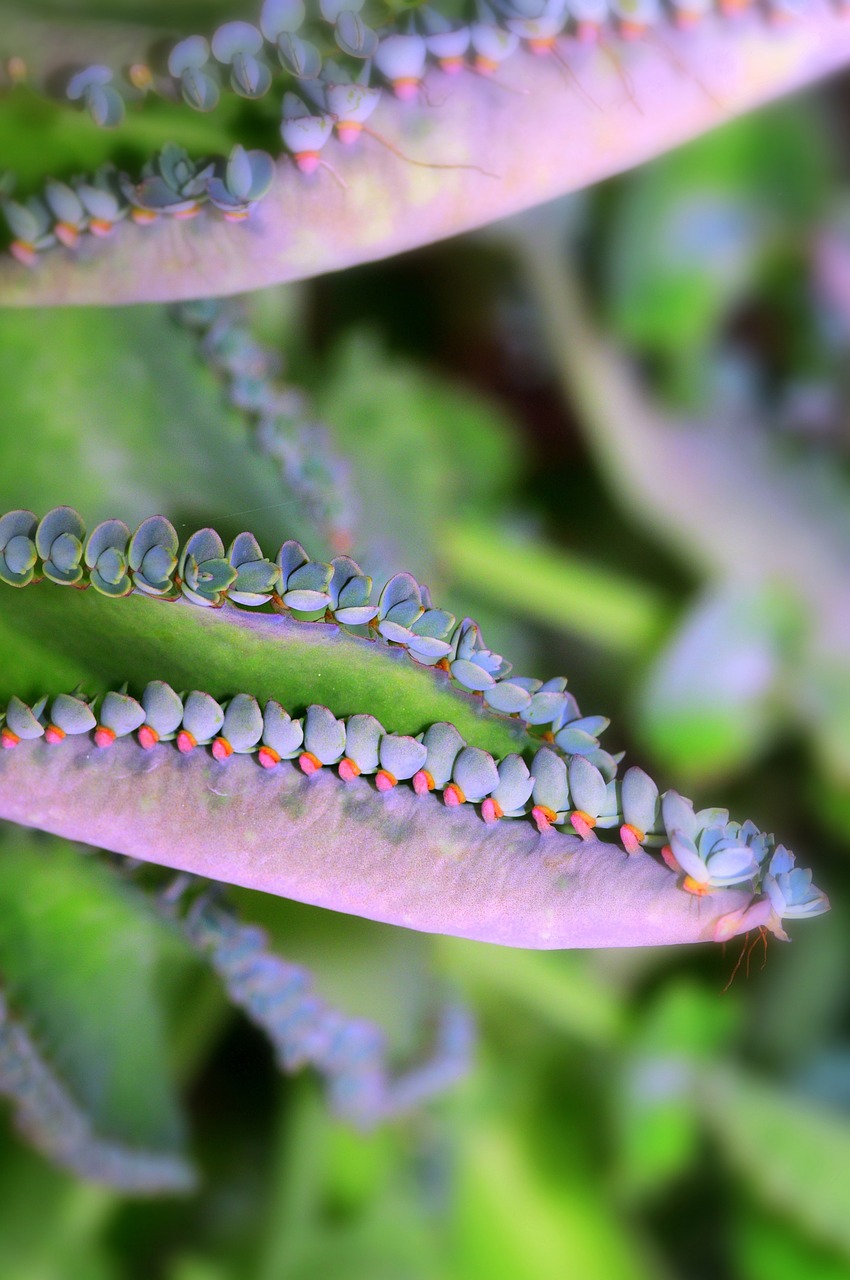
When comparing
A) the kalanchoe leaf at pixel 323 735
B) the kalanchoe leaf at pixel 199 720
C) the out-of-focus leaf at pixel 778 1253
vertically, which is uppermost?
the kalanchoe leaf at pixel 323 735

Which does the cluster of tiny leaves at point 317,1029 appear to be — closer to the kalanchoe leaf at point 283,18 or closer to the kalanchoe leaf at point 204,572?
the kalanchoe leaf at point 204,572

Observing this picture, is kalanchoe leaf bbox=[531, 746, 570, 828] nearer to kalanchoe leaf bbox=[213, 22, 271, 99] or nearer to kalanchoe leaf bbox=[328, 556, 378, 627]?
kalanchoe leaf bbox=[328, 556, 378, 627]

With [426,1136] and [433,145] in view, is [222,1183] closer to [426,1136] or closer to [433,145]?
[426,1136]

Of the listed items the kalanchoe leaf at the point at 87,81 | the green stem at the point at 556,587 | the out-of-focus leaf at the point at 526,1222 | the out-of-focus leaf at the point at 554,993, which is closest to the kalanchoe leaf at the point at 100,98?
the kalanchoe leaf at the point at 87,81

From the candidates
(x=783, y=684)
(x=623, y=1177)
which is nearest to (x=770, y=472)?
(x=783, y=684)

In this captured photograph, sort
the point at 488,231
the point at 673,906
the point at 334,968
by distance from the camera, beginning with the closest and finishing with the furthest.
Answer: the point at 673,906 → the point at 334,968 → the point at 488,231

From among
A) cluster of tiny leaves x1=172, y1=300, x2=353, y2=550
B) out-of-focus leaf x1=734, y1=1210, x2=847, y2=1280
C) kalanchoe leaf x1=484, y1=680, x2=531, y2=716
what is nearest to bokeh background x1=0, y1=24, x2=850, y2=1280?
out-of-focus leaf x1=734, y1=1210, x2=847, y2=1280
